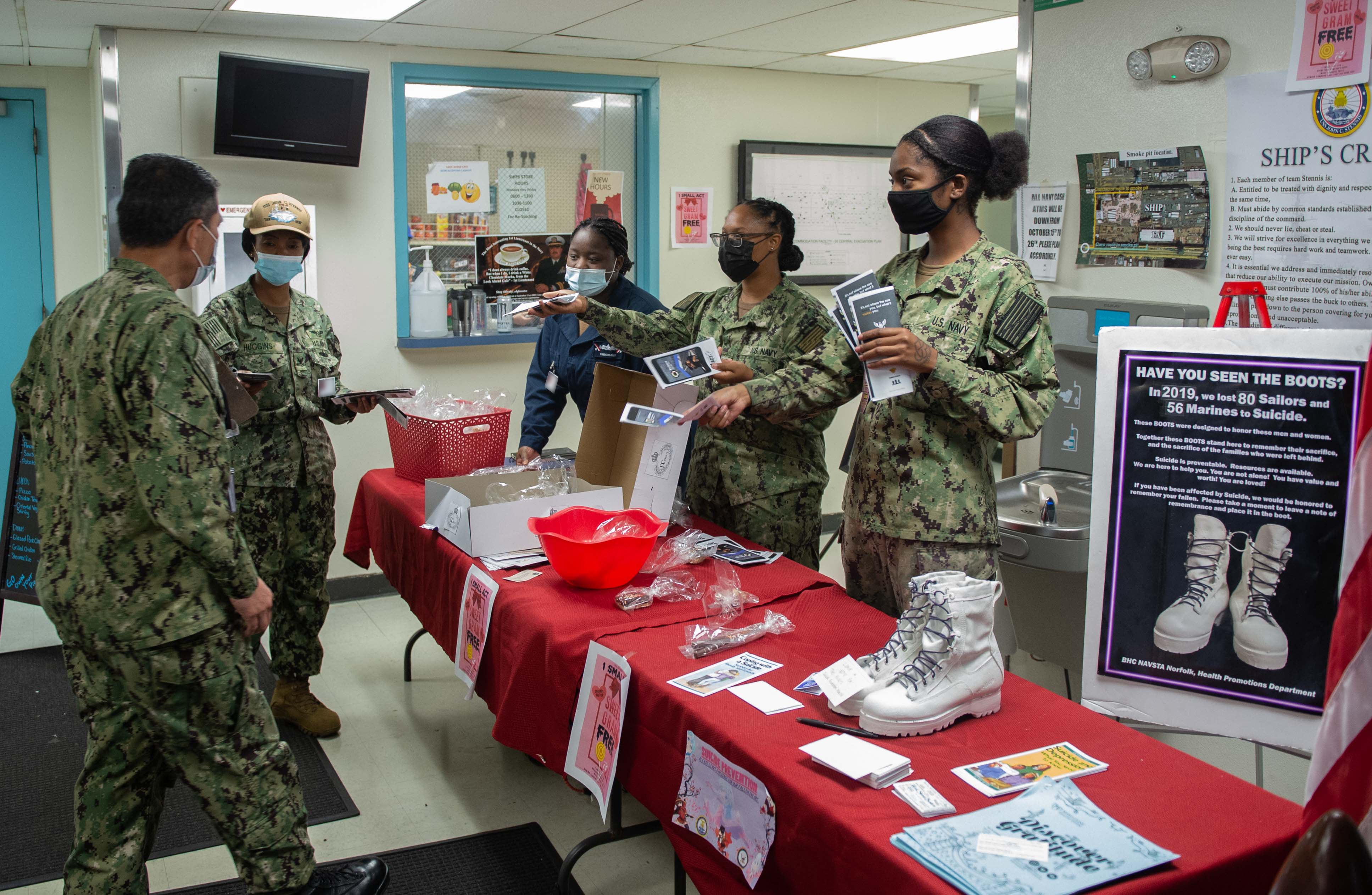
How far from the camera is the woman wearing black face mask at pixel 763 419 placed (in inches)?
113

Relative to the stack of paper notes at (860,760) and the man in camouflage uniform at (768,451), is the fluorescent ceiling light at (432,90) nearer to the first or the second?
the man in camouflage uniform at (768,451)

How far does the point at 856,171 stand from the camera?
5824 mm

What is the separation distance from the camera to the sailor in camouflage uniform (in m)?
3.12

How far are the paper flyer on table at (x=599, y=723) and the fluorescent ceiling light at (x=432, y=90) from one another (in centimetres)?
362

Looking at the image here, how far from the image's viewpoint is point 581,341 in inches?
142

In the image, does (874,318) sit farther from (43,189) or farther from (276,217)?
(43,189)

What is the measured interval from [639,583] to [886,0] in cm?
258

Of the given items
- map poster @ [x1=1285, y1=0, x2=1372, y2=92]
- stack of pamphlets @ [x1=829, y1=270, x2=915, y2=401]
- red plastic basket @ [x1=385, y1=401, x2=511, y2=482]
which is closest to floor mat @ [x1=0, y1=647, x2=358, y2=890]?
red plastic basket @ [x1=385, y1=401, x2=511, y2=482]

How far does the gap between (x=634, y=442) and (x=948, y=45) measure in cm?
293

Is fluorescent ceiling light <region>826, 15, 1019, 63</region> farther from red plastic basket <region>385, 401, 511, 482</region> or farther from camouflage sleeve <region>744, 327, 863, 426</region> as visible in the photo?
red plastic basket <region>385, 401, 511, 482</region>

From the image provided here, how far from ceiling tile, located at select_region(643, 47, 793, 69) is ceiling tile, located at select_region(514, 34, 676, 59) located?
8 centimetres

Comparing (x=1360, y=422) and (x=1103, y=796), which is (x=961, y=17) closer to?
(x=1360, y=422)

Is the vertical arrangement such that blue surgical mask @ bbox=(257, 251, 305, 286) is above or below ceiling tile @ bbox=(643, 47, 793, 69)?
below

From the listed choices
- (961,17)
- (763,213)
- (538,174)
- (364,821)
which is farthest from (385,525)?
(961,17)
